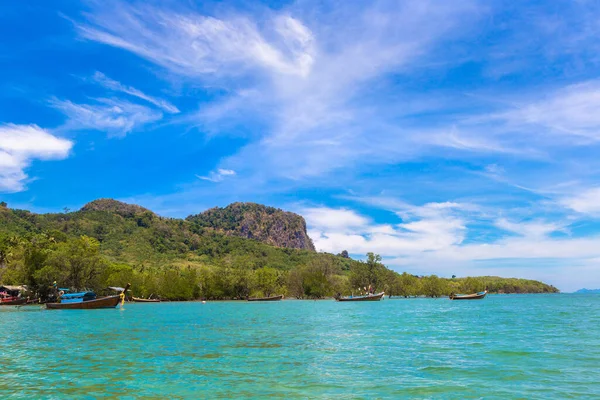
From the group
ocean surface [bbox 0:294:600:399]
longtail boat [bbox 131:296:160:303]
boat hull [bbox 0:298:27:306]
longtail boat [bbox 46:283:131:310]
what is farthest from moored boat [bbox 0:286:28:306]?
ocean surface [bbox 0:294:600:399]

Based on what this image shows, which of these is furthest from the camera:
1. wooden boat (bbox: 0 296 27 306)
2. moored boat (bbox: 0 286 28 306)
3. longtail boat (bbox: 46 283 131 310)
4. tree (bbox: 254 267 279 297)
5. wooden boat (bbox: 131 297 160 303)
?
tree (bbox: 254 267 279 297)

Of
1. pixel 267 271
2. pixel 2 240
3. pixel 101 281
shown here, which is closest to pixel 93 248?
pixel 101 281

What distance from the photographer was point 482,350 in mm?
27422

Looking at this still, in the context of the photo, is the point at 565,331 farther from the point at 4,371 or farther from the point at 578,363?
the point at 4,371

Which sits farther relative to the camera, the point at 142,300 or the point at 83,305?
the point at 142,300

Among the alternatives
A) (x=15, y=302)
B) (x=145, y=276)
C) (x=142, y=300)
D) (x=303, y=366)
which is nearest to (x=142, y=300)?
(x=142, y=300)

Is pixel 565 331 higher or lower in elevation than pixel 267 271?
lower

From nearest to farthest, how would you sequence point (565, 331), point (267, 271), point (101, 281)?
point (565, 331) → point (101, 281) → point (267, 271)

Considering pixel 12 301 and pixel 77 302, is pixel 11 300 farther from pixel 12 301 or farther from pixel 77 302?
pixel 77 302

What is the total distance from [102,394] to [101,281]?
354 feet

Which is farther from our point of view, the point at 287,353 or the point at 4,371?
the point at 287,353

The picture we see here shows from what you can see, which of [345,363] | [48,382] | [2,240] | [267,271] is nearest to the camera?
[48,382]

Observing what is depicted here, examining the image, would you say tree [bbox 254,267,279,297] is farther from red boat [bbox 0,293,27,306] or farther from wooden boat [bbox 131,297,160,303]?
red boat [bbox 0,293,27,306]

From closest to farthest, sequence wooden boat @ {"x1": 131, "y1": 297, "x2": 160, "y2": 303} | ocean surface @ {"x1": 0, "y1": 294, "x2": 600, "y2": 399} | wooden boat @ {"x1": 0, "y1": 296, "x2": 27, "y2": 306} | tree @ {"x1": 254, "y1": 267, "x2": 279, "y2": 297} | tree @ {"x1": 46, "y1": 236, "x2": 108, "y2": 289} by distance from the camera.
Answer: ocean surface @ {"x1": 0, "y1": 294, "x2": 600, "y2": 399}
tree @ {"x1": 46, "y1": 236, "x2": 108, "y2": 289}
wooden boat @ {"x1": 0, "y1": 296, "x2": 27, "y2": 306}
wooden boat @ {"x1": 131, "y1": 297, "x2": 160, "y2": 303}
tree @ {"x1": 254, "y1": 267, "x2": 279, "y2": 297}
